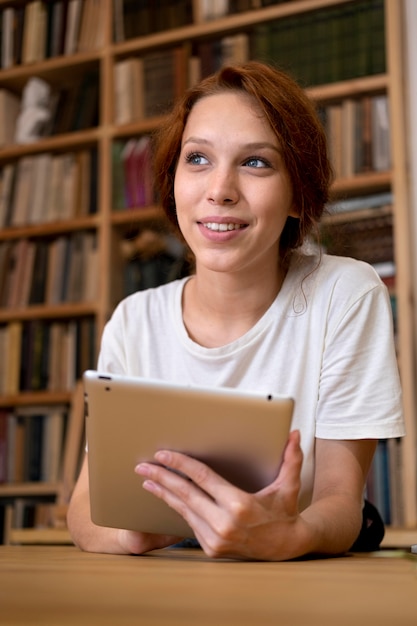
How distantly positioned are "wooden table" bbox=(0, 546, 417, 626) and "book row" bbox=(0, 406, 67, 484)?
2637 millimetres

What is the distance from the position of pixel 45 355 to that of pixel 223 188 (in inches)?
83.9

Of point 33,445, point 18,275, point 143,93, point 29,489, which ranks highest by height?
point 143,93

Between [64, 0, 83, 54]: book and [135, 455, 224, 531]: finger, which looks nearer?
[135, 455, 224, 531]: finger

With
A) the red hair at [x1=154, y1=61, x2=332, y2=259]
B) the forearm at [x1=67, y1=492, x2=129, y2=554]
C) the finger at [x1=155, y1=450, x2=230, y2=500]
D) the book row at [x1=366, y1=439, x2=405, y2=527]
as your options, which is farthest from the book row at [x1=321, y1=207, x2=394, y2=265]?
the finger at [x1=155, y1=450, x2=230, y2=500]

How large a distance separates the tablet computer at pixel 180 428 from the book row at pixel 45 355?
224 cm

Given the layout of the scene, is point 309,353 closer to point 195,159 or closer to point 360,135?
point 195,159

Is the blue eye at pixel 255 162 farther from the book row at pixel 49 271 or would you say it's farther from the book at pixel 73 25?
the book at pixel 73 25

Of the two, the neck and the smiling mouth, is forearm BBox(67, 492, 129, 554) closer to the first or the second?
the neck

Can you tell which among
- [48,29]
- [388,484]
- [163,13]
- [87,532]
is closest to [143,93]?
[163,13]

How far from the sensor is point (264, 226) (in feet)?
4.08

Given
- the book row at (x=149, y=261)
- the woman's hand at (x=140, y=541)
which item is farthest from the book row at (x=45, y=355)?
the woman's hand at (x=140, y=541)

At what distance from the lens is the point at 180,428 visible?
0.82 metres

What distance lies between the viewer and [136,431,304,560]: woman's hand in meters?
0.80

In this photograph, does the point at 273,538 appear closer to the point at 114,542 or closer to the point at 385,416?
the point at 114,542
